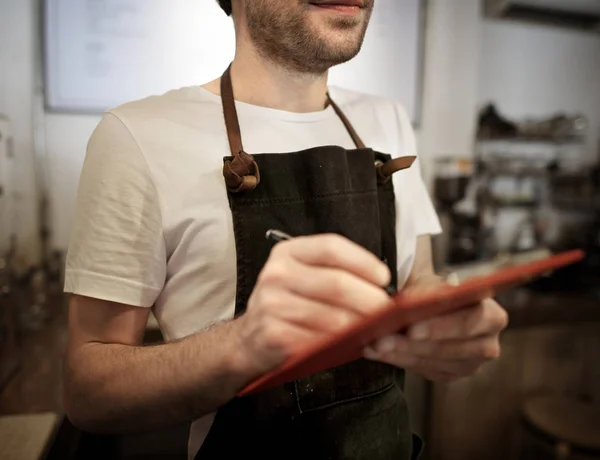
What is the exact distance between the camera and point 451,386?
1772 mm

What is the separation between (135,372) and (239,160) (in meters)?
0.35

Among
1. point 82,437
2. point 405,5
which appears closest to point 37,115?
point 82,437

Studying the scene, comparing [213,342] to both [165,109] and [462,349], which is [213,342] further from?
[165,109]

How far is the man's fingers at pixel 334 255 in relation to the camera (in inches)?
17.7

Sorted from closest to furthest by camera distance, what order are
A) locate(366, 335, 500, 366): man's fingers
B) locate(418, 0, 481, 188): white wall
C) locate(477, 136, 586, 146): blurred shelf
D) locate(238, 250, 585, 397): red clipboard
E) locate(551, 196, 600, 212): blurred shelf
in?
locate(238, 250, 585, 397): red clipboard, locate(366, 335, 500, 366): man's fingers, locate(418, 0, 481, 188): white wall, locate(477, 136, 586, 146): blurred shelf, locate(551, 196, 600, 212): blurred shelf

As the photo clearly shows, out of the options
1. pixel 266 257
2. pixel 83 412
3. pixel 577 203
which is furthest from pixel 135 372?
pixel 577 203

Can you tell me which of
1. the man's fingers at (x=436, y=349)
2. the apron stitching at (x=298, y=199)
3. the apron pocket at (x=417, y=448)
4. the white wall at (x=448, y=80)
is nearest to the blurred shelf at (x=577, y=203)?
the white wall at (x=448, y=80)

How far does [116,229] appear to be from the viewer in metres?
0.71

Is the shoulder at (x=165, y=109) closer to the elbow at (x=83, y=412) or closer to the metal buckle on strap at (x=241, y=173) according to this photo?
the metal buckle on strap at (x=241, y=173)

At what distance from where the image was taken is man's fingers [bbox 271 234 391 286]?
450 mm

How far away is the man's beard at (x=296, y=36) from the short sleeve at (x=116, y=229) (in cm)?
29

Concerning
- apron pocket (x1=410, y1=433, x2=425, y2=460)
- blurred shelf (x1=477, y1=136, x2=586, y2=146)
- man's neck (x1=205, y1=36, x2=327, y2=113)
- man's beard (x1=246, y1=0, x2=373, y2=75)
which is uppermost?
man's beard (x1=246, y1=0, x2=373, y2=75)

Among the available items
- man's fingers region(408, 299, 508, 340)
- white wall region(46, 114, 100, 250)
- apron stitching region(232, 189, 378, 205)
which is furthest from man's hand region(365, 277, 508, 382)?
white wall region(46, 114, 100, 250)

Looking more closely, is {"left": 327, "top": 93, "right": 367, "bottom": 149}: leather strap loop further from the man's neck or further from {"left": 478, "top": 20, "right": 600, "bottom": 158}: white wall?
{"left": 478, "top": 20, "right": 600, "bottom": 158}: white wall
